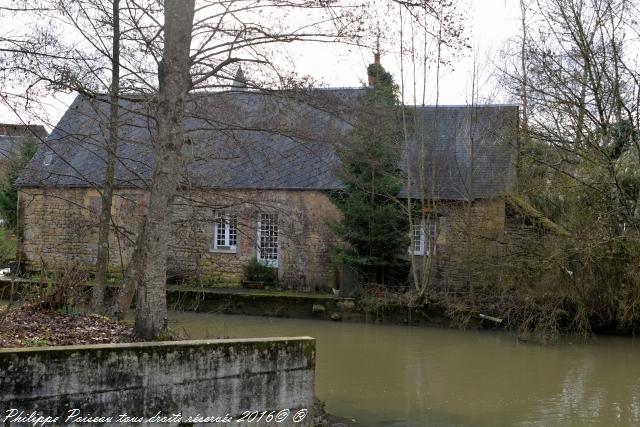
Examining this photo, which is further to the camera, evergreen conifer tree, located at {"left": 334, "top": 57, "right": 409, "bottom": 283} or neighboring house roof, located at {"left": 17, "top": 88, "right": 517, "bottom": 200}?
evergreen conifer tree, located at {"left": 334, "top": 57, "right": 409, "bottom": 283}

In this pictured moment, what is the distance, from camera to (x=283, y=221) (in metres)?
10.9

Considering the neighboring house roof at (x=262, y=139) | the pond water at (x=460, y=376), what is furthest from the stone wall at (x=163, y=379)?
the neighboring house roof at (x=262, y=139)

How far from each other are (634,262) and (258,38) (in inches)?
422

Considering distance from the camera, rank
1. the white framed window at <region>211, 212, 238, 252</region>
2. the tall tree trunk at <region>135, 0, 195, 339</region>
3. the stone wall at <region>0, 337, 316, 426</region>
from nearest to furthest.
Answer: the stone wall at <region>0, 337, 316, 426</region>
the tall tree trunk at <region>135, 0, 195, 339</region>
the white framed window at <region>211, 212, 238, 252</region>

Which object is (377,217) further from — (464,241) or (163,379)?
(163,379)

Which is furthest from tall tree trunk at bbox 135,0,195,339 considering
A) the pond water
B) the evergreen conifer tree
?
the evergreen conifer tree

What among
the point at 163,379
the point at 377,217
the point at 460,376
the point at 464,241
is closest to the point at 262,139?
the point at 460,376

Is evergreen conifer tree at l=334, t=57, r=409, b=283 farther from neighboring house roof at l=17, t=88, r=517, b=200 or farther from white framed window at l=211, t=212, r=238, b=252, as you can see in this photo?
white framed window at l=211, t=212, r=238, b=252

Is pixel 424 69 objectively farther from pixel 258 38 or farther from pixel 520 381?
pixel 258 38

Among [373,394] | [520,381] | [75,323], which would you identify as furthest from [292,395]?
[520,381]

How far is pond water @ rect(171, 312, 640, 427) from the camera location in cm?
946

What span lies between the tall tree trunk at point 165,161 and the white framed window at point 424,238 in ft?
37.7

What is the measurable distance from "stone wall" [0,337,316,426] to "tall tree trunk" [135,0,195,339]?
121 centimetres

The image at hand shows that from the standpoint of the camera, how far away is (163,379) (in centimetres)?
630
